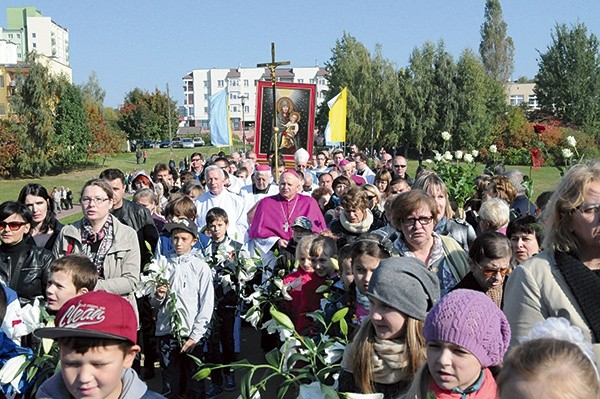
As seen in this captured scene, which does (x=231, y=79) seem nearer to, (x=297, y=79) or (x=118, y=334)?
(x=297, y=79)

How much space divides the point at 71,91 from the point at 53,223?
49755 millimetres

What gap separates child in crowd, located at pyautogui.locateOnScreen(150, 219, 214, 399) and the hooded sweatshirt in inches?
109

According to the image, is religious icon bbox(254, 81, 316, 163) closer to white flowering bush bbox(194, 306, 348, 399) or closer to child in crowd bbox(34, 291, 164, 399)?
white flowering bush bbox(194, 306, 348, 399)

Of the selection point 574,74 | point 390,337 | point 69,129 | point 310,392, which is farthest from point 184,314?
point 574,74

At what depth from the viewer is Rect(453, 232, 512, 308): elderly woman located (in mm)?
3969

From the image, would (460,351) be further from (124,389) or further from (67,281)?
(67,281)

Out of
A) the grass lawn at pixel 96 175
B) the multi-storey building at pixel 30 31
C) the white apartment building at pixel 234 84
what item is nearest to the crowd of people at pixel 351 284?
the grass lawn at pixel 96 175

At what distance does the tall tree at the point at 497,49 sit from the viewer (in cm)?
8381

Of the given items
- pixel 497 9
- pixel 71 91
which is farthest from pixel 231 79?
pixel 71 91

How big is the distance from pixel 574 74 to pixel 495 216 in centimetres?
5846

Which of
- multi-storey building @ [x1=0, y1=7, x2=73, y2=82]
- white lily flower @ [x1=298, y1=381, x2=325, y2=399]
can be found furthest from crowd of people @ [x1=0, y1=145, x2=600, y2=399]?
multi-storey building @ [x1=0, y1=7, x2=73, y2=82]

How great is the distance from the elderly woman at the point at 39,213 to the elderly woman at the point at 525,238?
370 cm

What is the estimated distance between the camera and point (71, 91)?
172ft

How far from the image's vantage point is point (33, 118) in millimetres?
46094
